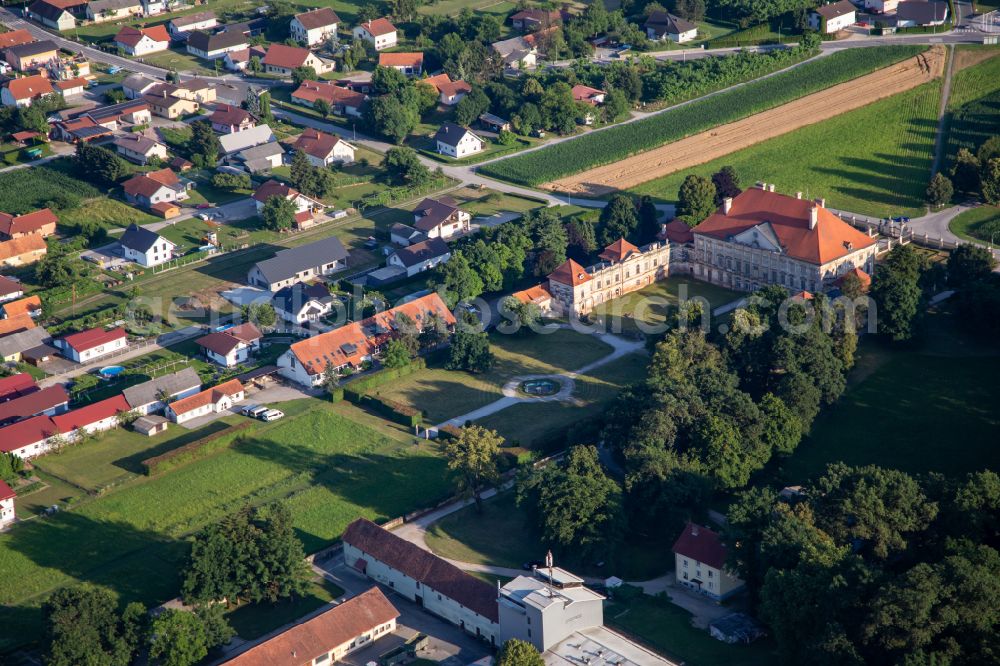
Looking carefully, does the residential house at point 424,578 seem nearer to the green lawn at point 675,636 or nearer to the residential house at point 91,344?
the green lawn at point 675,636

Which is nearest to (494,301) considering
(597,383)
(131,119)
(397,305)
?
(397,305)

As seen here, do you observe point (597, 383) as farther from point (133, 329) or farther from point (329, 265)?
point (133, 329)

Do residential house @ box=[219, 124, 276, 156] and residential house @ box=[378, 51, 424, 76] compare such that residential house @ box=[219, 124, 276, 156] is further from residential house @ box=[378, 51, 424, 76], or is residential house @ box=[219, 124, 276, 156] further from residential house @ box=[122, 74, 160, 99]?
residential house @ box=[378, 51, 424, 76]

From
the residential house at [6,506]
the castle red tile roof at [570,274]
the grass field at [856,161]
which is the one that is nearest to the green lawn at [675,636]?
the residential house at [6,506]

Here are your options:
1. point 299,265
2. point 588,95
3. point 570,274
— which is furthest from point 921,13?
point 299,265

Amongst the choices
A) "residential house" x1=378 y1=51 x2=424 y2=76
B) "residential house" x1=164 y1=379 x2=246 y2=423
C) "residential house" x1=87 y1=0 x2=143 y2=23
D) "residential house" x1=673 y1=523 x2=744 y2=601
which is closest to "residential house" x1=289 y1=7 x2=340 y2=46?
"residential house" x1=378 y1=51 x2=424 y2=76
